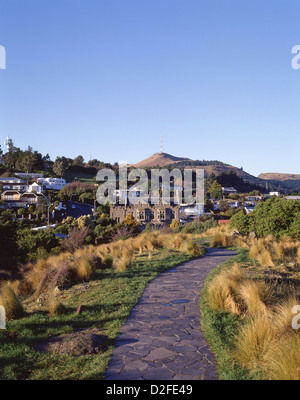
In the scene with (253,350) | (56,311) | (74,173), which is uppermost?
(74,173)

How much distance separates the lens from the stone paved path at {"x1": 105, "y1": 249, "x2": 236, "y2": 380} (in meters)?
3.80

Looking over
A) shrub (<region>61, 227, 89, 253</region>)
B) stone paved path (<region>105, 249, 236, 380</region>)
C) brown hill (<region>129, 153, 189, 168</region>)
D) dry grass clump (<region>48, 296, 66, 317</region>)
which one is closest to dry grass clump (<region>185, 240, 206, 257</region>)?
stone paved path (<region>105, 249, 236, 380</region>)

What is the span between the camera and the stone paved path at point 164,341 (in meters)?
3.80

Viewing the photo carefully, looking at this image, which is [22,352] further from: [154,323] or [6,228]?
[6,228]

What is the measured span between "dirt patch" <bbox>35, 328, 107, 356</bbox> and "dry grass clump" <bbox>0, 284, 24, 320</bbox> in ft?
5.82

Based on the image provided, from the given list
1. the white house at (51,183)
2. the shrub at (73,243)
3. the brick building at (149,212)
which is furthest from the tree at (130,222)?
the white house at (51,183)

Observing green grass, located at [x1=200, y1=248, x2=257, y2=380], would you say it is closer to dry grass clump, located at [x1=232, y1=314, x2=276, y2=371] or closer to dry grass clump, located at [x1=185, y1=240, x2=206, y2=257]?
dry grass clump, located at [x1=232, y1=314, x2=276, y2=371]

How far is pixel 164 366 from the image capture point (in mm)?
3936

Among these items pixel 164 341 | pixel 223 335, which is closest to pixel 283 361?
pixel 223 335

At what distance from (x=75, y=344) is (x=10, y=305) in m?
2.56

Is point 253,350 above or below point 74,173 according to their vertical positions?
below

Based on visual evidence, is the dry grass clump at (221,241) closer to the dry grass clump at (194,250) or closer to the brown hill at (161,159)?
the dry grass clump at (194,250)
